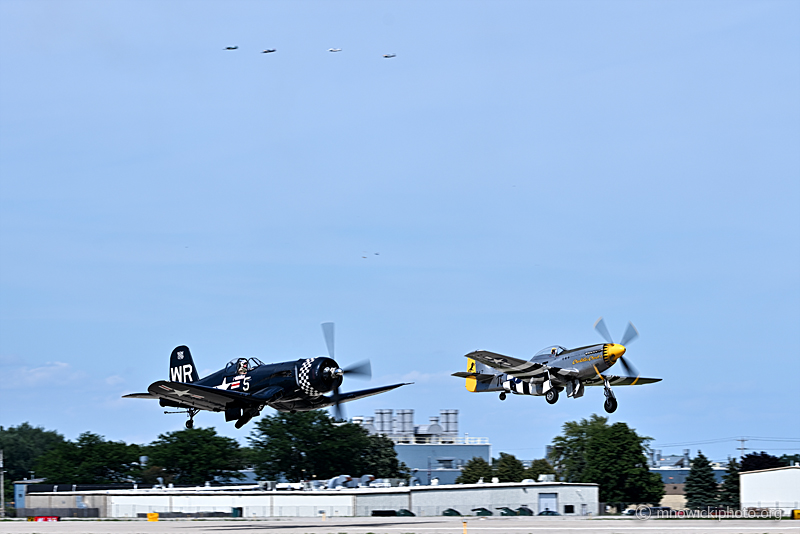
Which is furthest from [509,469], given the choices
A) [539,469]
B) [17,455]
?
[17,455]

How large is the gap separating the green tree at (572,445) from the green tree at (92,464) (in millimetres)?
71897

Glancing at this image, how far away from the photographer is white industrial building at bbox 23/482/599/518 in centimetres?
10056

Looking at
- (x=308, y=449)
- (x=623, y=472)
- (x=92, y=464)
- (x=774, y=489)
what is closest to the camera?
(x=774, y=489)

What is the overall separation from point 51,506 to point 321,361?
79.9 meters

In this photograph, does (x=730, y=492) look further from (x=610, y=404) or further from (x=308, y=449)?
(x=610, y=404)

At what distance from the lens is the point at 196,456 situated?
14850 cm

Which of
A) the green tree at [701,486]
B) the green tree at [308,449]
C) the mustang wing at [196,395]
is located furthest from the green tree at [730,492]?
the mustang wing at [196,395]

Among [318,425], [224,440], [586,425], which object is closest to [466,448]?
[586,425]

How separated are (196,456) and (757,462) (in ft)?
279

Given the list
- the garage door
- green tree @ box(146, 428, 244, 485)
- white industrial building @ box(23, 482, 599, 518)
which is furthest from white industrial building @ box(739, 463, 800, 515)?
green tree @ box(146, 428, 244, 485)

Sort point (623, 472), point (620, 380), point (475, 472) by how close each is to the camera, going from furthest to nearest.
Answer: point (475, 472)
point (623, 472)
point (620, 380)

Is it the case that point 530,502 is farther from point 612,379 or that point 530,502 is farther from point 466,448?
point 466,448

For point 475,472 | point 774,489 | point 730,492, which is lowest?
point 730,492

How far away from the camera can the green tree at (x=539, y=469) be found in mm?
163250
